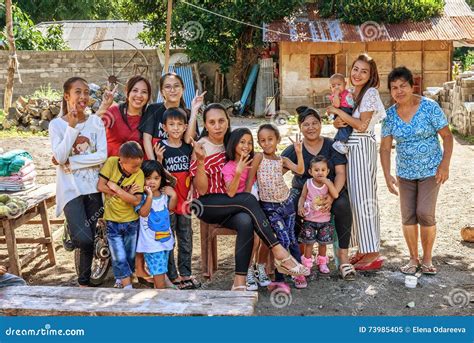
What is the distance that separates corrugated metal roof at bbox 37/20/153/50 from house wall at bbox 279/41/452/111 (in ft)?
23.0

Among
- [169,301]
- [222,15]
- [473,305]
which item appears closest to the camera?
[169,301]

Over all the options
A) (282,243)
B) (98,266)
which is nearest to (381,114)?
(282,243)

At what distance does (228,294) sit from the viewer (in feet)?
11.9

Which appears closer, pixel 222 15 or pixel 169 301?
pixel 169 301

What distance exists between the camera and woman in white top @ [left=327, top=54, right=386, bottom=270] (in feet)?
15.0

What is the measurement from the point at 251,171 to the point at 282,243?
0.61 metres

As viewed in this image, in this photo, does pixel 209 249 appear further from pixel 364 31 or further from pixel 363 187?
pixel 364 31

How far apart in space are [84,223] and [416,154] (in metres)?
2.66

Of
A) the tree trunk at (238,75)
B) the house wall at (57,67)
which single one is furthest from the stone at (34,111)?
the tree trunk at (238,75)

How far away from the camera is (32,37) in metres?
18.2

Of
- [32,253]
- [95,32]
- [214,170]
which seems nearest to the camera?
[214,170]

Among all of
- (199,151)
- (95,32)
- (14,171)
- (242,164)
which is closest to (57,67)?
(95,32)

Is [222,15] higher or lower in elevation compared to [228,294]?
higher

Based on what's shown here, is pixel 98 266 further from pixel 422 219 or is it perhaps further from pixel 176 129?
pixel 422 219
